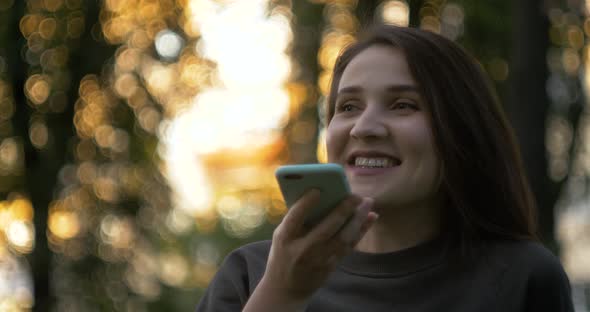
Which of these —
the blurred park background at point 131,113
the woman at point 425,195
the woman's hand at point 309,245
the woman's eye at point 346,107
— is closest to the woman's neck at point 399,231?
the woman at point 425,195

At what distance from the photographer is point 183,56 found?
10.6 meters

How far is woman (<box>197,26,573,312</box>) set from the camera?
87.4 inches

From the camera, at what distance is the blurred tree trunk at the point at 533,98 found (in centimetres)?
620

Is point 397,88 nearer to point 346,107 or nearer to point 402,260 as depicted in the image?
point 346,107

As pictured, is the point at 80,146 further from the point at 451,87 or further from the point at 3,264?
the point at 451,87

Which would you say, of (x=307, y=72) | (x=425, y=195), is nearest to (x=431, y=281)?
(x=425, y=195)

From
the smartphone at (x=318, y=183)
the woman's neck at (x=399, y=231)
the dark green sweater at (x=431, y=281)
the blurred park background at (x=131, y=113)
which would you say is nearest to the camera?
the smartphone at (x=318, y=183)

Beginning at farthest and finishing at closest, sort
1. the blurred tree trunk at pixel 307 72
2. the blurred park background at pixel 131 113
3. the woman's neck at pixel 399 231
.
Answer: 1. the blurred tree trunk at pixel 307 72
2. the blurred park background at pixel 131 113
3. the woman's neck at pixel 399 231

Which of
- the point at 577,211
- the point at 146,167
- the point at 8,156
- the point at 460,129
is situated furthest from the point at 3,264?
the point at 460,129

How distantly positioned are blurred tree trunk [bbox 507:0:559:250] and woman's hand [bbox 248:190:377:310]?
4.46 m

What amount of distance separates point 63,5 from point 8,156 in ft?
5.46

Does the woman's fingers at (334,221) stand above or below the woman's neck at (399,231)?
above

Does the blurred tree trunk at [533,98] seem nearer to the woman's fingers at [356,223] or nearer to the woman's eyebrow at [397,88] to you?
the woman's eyebrow at [397,88]

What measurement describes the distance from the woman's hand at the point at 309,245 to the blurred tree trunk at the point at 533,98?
14.6 ft
